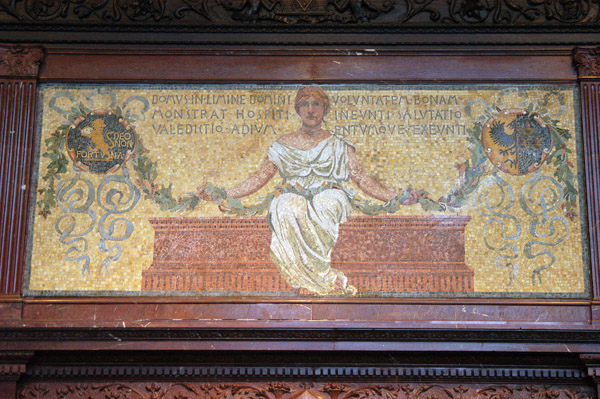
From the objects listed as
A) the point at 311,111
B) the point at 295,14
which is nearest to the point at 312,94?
the point at 311,111

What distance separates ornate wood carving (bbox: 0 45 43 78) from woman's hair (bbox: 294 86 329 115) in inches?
83.2

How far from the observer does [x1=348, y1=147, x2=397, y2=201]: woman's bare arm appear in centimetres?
745

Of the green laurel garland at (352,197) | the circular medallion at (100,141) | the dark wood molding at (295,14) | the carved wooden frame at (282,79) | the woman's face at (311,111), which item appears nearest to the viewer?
the carved wooden frame at (282,79)

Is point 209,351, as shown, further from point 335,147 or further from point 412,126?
point 412,126

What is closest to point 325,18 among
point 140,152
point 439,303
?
point 140,152

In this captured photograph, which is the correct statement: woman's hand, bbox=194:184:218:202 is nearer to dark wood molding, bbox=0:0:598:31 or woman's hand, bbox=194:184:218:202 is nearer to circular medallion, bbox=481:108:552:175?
dark wood molding, bbox=0:0:598:31

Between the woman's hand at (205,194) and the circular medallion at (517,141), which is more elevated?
the circular medallion at (517,141)

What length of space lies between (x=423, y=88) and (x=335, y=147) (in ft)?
2.86

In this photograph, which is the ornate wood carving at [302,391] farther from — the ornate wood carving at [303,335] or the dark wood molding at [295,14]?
the dark wood molding at [295,14]

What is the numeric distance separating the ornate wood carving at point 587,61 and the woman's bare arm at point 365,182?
1.83 metres

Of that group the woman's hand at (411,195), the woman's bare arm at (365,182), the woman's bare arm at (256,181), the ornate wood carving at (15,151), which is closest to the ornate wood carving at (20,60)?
the ornate wood carving at (15,151)

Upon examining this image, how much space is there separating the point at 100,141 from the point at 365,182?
215cm

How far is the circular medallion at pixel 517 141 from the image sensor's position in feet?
24.7

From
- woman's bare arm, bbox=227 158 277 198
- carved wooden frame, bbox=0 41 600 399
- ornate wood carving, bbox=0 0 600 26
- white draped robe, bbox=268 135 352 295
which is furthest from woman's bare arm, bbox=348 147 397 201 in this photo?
ornate wood carving, bbox=0 0 600 26
